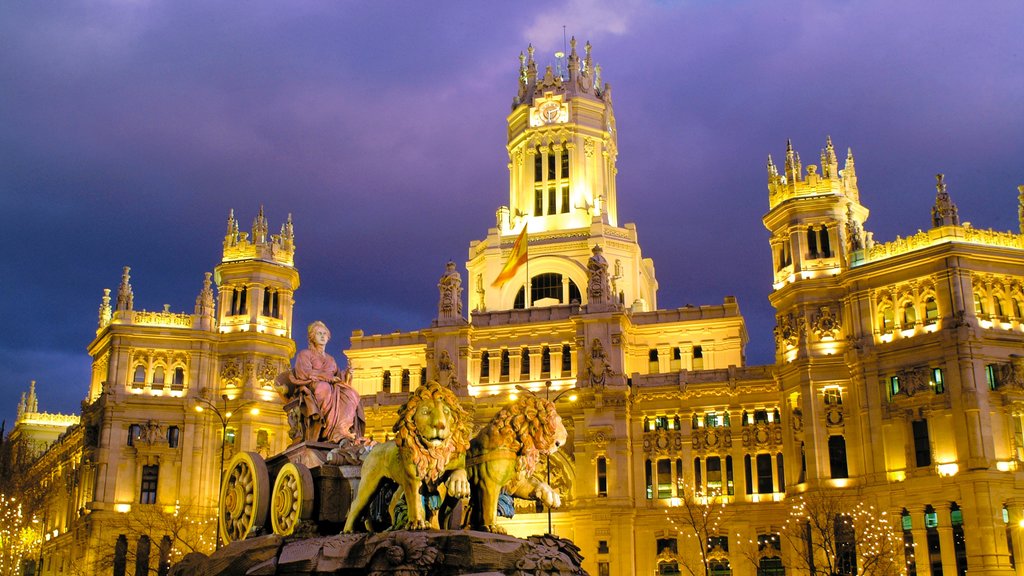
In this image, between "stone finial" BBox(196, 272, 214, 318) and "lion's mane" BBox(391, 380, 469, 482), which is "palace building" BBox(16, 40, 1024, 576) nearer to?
"stone finial" BBox(196, 272, 214, 318)

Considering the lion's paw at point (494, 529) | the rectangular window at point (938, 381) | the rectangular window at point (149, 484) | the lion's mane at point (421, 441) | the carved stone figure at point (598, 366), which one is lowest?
the lion's paw at point (494, 529)

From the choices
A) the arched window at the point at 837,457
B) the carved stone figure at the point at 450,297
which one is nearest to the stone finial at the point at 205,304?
the carved stone figure at the point at 450,297

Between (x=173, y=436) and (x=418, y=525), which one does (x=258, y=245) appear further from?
(x=418, y=525)

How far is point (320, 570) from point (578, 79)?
85.5 m

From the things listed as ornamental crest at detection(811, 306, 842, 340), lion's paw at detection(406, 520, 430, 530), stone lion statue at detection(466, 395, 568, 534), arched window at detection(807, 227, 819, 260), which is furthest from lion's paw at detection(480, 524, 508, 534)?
arched window at detection(807, 227, 819, 260)

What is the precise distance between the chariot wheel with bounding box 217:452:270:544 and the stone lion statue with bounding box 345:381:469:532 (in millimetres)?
2193

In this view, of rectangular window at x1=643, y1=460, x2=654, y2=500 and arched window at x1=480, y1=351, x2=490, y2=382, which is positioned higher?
arched window at x1=480, y1=351, x2=490, y2=382

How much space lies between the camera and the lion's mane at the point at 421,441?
1773cm

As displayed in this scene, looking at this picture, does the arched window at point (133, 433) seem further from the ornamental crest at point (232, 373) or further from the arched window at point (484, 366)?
the arched window at point (484, 366)

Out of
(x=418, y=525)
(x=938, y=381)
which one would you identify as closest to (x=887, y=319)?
(x=938, y=381)

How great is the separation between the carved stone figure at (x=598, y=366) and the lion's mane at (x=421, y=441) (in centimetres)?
5392

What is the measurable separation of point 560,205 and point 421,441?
249 ft

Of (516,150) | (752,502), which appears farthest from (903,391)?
(516,150)

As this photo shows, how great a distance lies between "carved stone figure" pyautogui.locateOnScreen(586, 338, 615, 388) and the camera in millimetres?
72000
